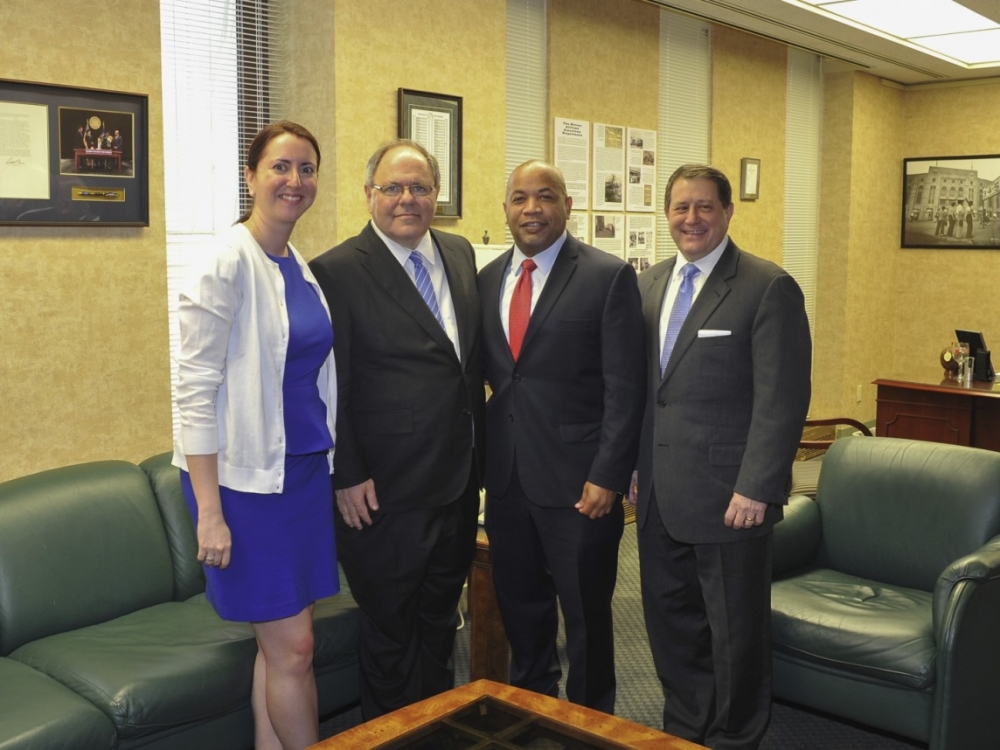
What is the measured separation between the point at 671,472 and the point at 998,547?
3.30ft

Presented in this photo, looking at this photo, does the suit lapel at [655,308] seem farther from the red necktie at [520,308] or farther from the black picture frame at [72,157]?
the black picture frame at [72,157]

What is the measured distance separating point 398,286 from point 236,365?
52 cm

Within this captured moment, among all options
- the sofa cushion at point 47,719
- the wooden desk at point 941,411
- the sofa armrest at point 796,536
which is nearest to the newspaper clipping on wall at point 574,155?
the wooden desk at point 941,411

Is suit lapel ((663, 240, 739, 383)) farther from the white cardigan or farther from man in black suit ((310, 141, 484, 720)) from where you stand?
the white cardigan

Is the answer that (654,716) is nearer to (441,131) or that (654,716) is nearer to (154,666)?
(154,666)

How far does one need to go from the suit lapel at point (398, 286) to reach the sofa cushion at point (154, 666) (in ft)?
3.31

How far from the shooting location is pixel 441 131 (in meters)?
4.56

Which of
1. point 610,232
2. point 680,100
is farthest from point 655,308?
point 680,100

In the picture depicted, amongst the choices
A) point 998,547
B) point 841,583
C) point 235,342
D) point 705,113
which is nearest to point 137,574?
point 235,342

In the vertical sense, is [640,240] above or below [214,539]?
above

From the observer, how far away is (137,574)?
9.95ft

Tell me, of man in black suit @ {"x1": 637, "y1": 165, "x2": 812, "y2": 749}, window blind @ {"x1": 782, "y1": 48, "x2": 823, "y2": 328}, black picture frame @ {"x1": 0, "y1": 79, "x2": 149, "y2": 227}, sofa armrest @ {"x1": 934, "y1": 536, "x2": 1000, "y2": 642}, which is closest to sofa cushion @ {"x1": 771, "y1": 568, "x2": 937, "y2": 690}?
sofa armrest @ {"x1": 934, "y1": 536, "x2": 1000, "y2": 642}

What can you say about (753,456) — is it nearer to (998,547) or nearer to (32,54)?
(998,547)

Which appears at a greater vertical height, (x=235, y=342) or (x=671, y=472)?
(x=235, y=342)
